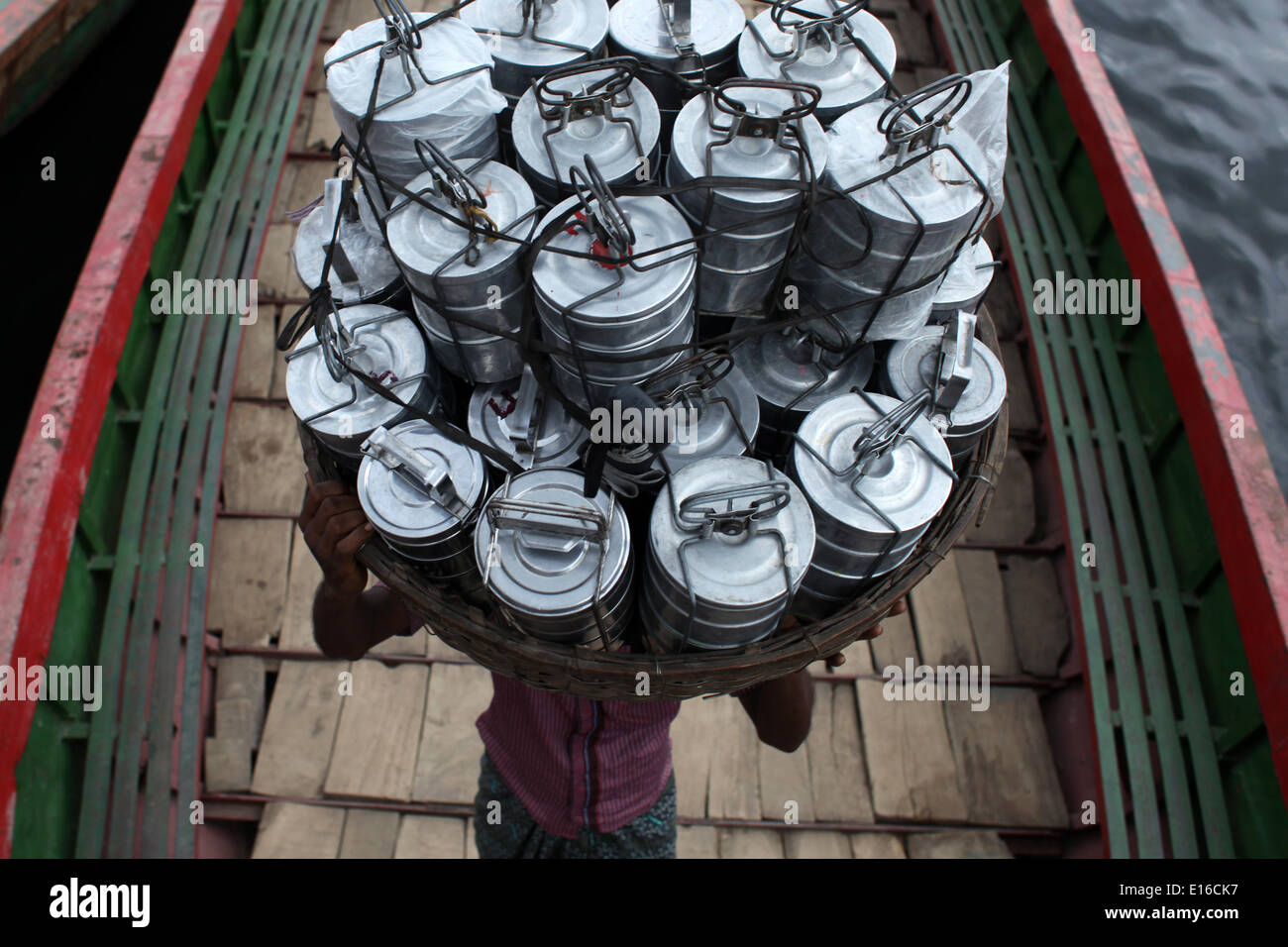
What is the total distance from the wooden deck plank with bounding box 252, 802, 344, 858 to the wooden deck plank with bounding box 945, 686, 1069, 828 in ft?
7.44

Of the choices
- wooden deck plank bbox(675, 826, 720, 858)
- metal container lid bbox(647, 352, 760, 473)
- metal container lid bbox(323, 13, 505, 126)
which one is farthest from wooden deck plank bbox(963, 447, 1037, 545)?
metal container lid bbox(323, 13, 505, 126)

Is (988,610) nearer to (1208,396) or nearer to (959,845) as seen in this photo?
(959,845)

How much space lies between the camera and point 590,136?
1.63m

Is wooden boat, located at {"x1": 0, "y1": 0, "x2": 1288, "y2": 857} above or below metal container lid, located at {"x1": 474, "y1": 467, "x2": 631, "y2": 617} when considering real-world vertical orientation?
below

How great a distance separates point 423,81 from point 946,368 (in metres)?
1.18

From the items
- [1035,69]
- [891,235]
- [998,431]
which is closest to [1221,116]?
[1035,69]

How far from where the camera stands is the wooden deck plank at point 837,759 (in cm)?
316

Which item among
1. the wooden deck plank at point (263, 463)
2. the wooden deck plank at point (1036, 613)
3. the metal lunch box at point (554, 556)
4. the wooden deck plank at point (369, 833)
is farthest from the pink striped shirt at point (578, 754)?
the wooden deck plank at point (1036, 613)

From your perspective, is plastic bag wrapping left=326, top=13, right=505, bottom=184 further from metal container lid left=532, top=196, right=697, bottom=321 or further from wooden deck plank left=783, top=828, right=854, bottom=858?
wooden deck plank left=783, top=828, right=854, bottom=858

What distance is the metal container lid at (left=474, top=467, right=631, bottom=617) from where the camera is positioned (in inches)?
60.6

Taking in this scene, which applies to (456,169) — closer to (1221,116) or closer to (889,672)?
(889,672)
